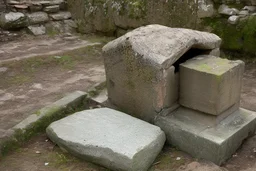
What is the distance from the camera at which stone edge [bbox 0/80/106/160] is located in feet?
11.7

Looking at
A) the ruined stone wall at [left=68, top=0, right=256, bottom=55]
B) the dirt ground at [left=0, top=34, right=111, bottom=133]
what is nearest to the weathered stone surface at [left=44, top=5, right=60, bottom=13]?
the ruined stone wall at [left=68, top=0, right=256, bottom=55]

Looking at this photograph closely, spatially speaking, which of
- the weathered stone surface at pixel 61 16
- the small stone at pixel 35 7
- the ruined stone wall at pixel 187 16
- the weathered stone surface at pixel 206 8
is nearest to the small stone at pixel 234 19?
the ruined stone wall at pixel 187 16

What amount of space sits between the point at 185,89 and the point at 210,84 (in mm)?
305

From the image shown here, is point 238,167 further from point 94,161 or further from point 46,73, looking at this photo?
point 46,73

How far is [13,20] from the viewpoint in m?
7.50

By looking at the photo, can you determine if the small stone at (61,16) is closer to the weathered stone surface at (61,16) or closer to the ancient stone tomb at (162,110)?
the weathered stone surface at (61,16)

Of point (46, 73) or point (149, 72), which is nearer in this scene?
point (149, 72)

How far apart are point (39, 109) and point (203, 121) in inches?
75.4

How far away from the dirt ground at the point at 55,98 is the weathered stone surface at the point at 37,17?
5.52ft

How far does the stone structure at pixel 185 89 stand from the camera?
326 centimetres

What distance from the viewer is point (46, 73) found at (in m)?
5.53

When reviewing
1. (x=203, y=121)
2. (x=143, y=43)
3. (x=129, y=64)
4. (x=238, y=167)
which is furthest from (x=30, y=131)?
(x=238, y=167)

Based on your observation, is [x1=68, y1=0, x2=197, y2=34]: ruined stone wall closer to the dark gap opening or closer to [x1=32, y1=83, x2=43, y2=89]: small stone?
the dark gap opening

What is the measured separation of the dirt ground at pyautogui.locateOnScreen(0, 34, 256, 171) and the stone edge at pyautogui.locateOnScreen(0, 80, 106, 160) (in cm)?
8
